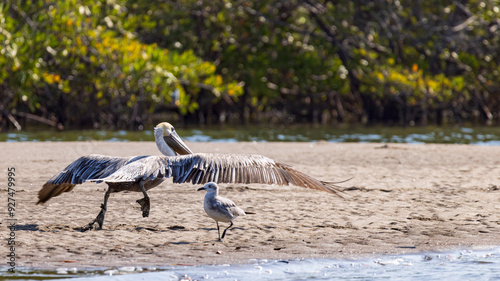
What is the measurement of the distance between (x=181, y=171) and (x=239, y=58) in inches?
918

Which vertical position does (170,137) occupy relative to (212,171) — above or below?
above

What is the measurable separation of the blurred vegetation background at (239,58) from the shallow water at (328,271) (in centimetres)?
1673

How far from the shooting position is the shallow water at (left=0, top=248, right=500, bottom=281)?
5609mm

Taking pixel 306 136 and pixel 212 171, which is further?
pixel 306 136

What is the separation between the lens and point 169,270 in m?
5.77

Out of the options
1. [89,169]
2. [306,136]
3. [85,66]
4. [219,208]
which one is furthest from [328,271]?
[85,66]

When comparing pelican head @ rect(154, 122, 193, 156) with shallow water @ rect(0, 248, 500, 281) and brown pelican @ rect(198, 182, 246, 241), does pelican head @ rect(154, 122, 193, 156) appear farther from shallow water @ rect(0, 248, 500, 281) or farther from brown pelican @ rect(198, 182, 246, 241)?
Answer: shallow water @ rect(0, 248, 500, 281)

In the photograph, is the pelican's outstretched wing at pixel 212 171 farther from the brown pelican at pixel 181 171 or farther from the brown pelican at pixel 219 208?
the brown pelican at pixel 219 208

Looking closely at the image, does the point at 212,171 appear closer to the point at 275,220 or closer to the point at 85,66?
the point at 275,220

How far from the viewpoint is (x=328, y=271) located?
19.5 ft

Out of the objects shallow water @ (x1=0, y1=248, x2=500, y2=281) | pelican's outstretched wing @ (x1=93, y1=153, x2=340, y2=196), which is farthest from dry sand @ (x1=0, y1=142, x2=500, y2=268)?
pelican's outstretched wing @ (x1=93, y1=153, x2=340, y2=196)

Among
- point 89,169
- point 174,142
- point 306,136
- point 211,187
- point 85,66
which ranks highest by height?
point 85,66

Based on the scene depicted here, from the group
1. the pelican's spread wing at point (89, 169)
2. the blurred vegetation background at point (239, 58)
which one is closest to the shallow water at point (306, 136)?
the blurred vegetation background at point (239, 58)

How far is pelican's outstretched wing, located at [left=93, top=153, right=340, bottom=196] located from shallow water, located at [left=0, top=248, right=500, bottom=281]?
2.75 ft
